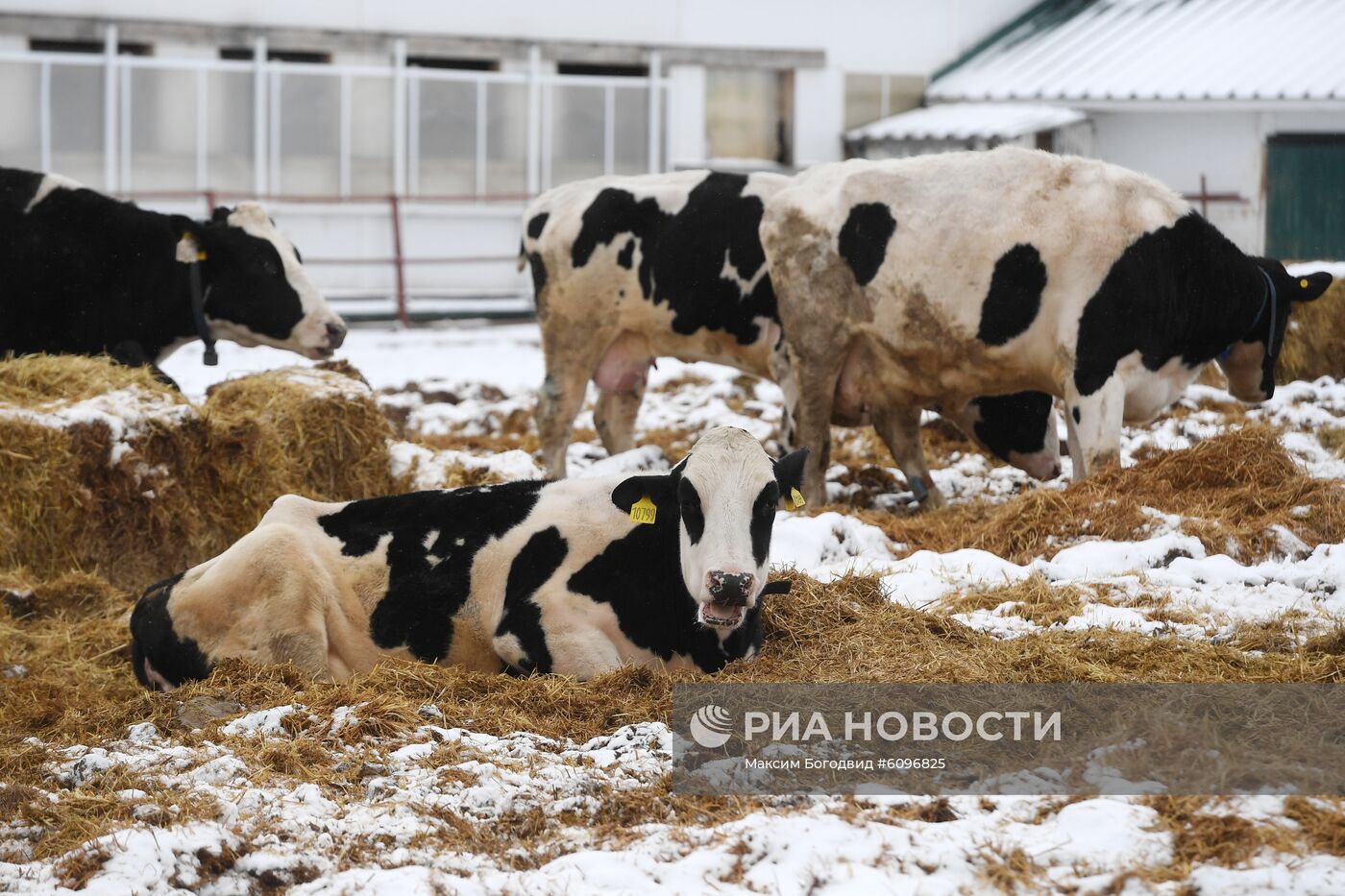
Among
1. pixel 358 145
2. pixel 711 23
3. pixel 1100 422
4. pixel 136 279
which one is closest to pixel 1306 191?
pixel 711 23

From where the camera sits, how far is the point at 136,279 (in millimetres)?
10562

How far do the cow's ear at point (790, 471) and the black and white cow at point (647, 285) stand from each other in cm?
416

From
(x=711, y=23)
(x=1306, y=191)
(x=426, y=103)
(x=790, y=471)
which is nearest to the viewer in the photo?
(x=790, y=471)

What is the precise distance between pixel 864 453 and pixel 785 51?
46.1 ft

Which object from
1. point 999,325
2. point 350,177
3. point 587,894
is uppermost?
point 350,177

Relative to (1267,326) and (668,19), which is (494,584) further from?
(668,19)

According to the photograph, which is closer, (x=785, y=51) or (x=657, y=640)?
(x=657, y=640)

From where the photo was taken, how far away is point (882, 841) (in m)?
4.27

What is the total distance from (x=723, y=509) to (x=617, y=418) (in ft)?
19.3

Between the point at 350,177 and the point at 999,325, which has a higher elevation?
the point at 350,177

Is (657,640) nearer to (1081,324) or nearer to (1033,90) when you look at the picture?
(1081,324)

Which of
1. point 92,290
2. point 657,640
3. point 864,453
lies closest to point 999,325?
point 864,453

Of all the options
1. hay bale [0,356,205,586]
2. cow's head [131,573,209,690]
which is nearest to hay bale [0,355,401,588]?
hay bale [0,356,205,586]

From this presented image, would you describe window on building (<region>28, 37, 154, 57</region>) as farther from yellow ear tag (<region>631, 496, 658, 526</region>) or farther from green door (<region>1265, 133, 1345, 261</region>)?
yellow ear tag (<region>631, 496, 658, 526</region>)
